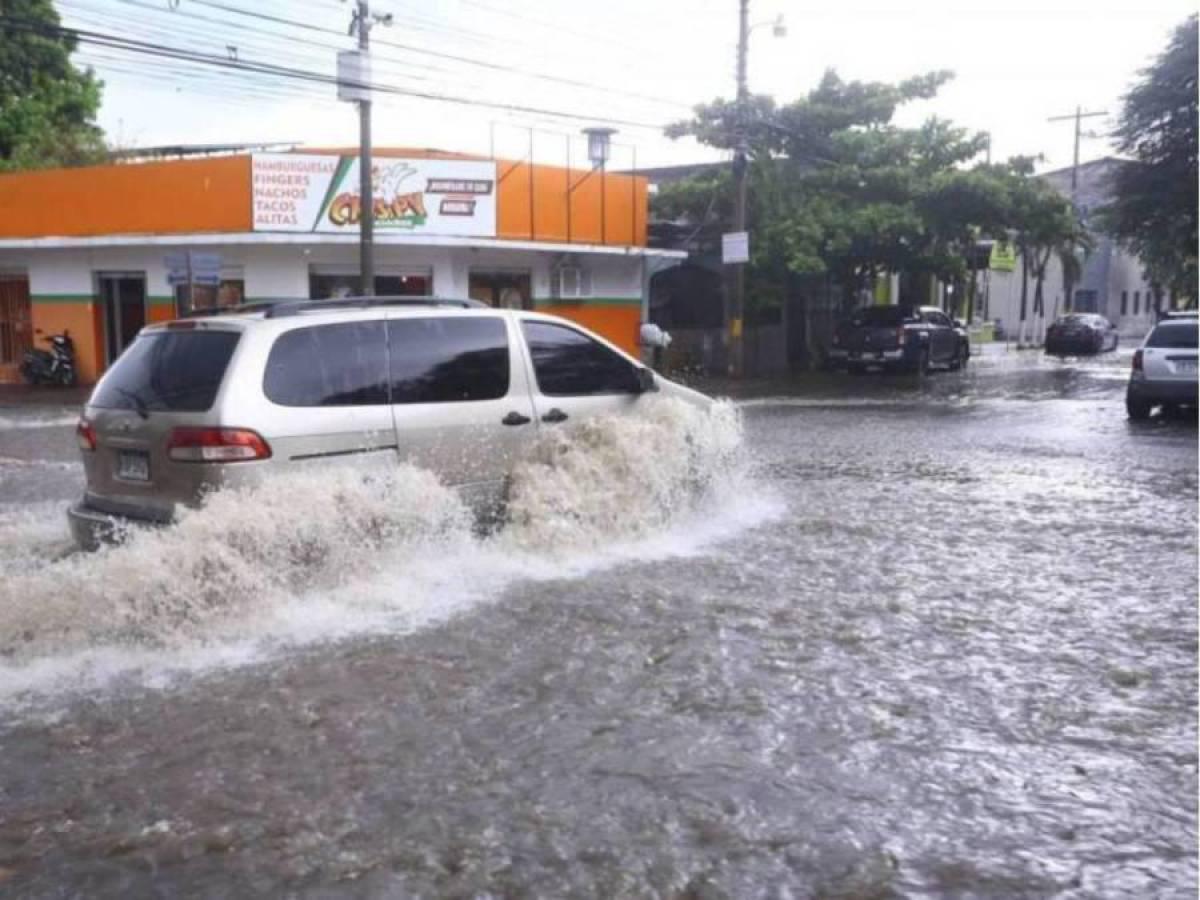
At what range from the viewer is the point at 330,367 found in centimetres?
687

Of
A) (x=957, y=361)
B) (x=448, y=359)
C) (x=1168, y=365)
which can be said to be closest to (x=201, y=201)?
(x=448, y=359)

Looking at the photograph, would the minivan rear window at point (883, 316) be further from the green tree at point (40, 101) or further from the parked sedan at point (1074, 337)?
the green tree at point (40, 101)

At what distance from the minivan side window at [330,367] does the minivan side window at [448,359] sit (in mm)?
108

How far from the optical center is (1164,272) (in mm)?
33969

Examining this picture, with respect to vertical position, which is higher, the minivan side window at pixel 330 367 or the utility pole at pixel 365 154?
the utility pole at pixel 365 154

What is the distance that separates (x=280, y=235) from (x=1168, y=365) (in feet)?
47.5

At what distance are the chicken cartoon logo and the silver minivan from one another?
1445 cm

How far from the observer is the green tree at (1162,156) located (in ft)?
81.6

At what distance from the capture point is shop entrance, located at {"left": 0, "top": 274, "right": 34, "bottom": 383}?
2484 centimetres

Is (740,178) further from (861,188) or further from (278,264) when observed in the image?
(278,264)

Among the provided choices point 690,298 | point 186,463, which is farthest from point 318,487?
point 690,298

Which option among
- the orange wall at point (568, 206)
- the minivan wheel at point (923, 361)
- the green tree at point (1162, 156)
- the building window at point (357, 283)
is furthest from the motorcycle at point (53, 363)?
the green tree at point (1162, 156)

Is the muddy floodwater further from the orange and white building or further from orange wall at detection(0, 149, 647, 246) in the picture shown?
orange wall at detection(0, 149, 647, 246)

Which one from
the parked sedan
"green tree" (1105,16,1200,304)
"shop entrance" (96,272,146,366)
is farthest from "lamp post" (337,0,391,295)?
the parked sedan
